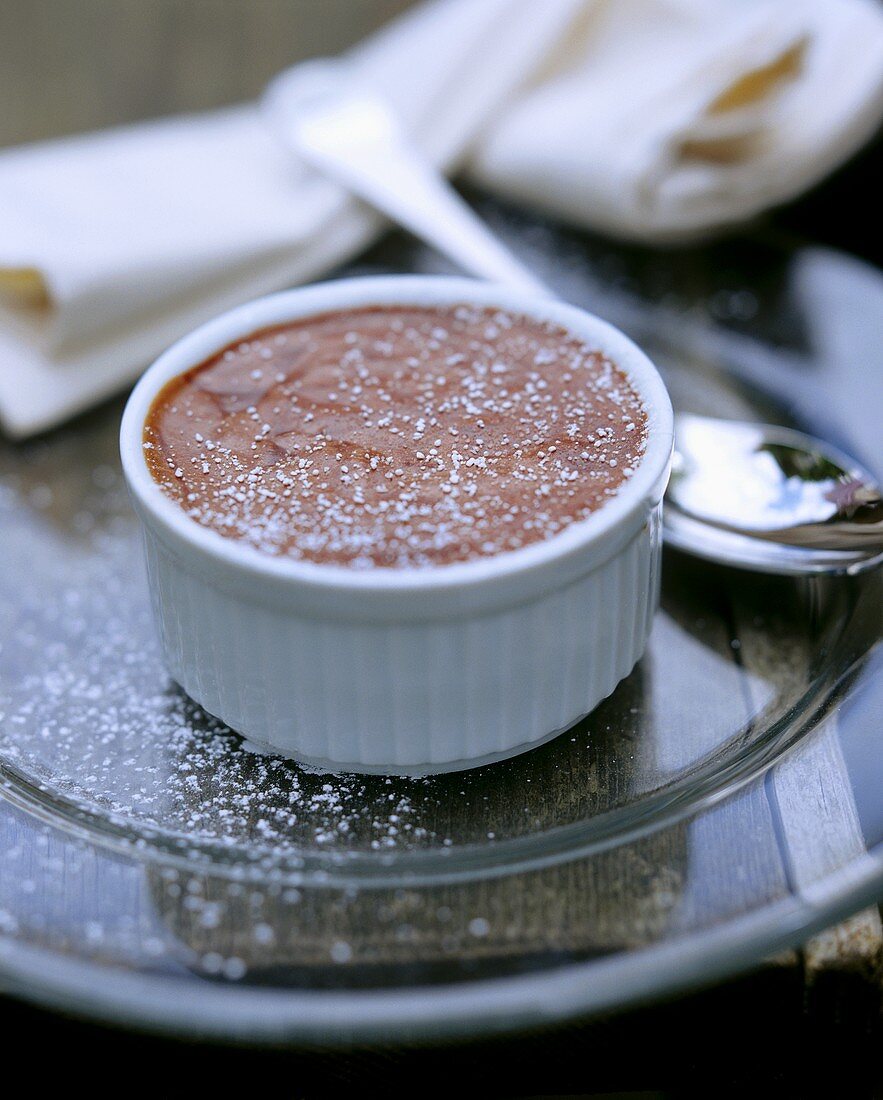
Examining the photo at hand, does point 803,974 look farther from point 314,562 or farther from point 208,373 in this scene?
point 208,373

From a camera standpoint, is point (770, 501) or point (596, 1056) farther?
point (770, 501)

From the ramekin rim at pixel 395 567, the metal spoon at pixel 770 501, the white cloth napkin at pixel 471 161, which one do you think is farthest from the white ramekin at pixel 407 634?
the white cloth napkin at pixel 471 161

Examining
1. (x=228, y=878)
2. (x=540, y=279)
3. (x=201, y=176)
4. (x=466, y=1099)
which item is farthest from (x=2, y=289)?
(x=466, y=1099)

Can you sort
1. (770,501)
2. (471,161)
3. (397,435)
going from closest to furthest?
(397,435) < (770,501) < (471,161)

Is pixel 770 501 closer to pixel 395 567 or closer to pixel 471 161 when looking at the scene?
pixel 395 567

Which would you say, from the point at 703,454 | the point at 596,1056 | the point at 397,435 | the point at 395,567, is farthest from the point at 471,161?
the point at 596,1056

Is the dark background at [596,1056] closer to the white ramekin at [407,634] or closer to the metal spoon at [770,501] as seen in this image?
the white ramekin at [407,634]

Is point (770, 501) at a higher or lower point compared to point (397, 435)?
lower
